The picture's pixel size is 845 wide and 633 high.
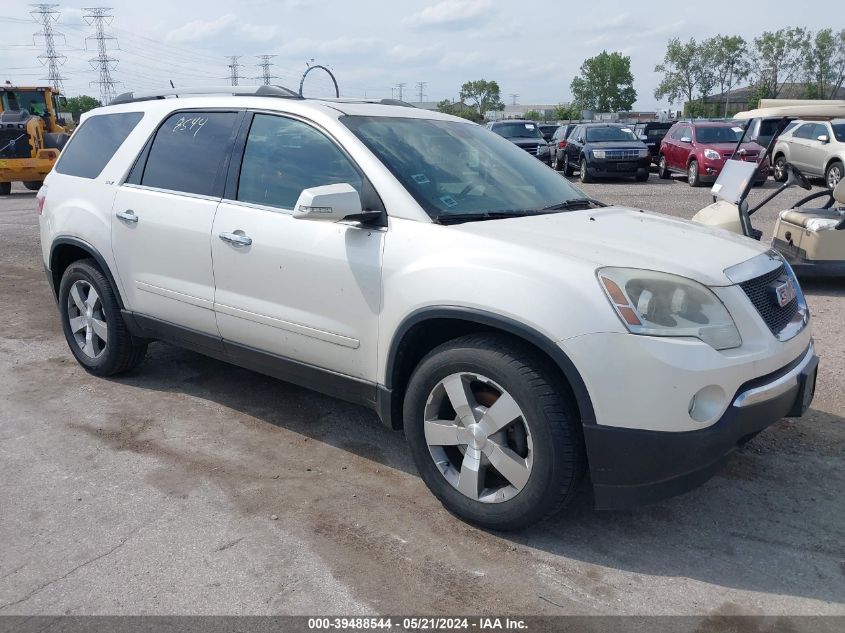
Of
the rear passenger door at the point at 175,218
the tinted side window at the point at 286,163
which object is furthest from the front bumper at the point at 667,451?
the rear passenger door at the point at 175,218

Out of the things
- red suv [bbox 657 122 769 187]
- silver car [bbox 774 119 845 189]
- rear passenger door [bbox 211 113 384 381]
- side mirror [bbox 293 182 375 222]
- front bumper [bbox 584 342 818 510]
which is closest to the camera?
front bumper [bbox 584 342 818 510]

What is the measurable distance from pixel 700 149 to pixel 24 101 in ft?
60.1

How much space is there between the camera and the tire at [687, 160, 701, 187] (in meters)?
18.8

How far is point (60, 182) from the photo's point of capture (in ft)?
17.3

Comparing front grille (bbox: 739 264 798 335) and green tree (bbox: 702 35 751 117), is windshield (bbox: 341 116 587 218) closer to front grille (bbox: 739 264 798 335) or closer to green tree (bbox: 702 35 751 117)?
front grille (bbox: 739 264 798 335)

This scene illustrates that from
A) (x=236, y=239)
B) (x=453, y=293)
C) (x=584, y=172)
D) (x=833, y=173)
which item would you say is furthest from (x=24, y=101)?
(x=453, y=293)

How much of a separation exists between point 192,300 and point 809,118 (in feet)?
16.7

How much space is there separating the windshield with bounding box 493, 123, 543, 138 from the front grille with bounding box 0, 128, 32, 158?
12761mm

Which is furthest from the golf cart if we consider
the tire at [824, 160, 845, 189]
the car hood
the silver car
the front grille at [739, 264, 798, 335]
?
the tire at [824, 160, 845, 189]

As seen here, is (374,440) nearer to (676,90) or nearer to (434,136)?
(434,136)

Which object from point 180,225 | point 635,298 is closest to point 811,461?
point 635,298

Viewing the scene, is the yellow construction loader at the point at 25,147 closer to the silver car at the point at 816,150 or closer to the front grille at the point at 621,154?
the front grille at the point at 621,154

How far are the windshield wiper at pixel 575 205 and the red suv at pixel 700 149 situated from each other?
14548mm

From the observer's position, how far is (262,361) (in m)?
4.18
